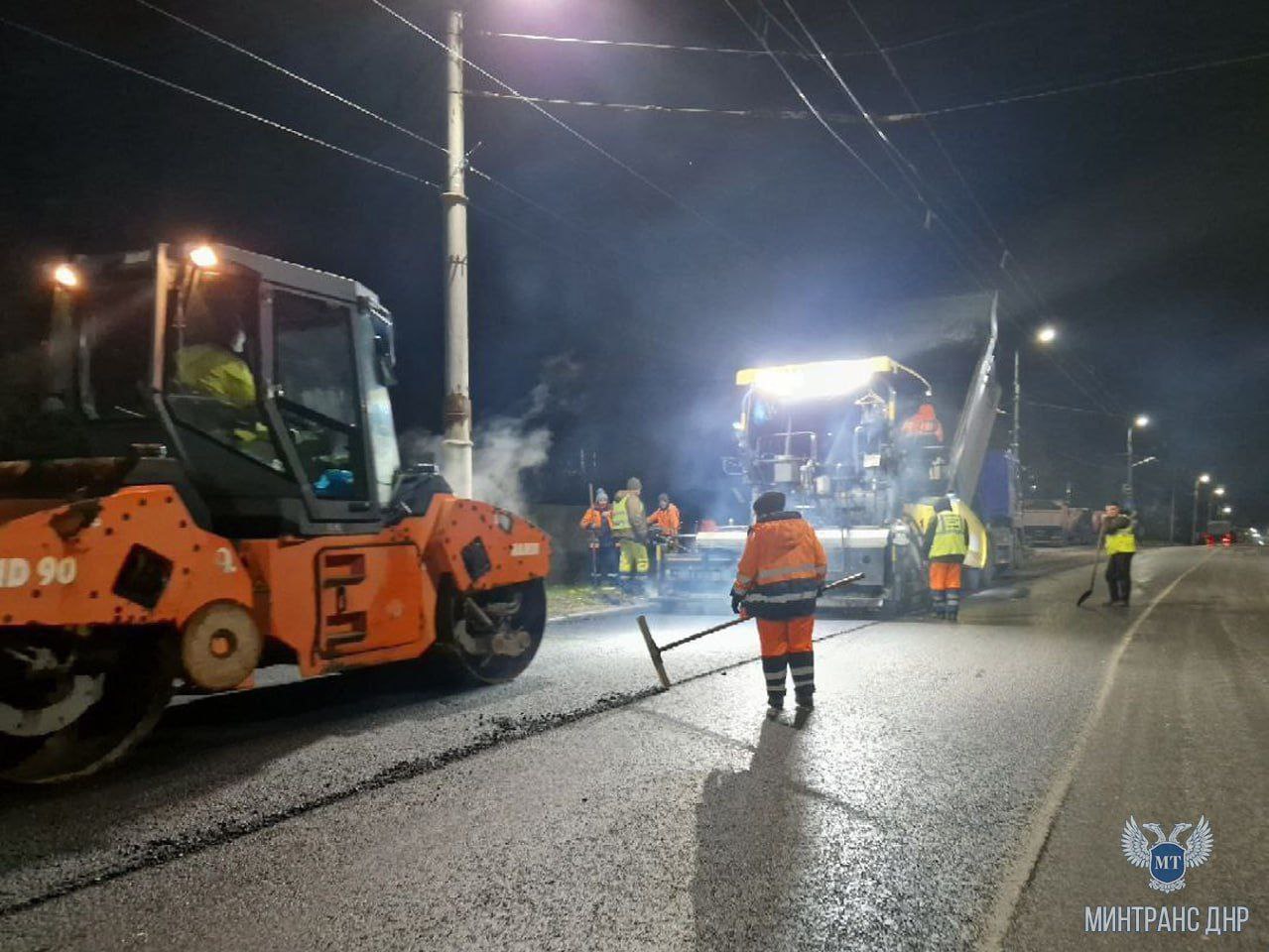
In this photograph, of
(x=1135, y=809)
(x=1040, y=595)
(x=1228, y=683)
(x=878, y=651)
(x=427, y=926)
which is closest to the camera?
(x=427, y=926)

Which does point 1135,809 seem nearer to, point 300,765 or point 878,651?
point 300,765

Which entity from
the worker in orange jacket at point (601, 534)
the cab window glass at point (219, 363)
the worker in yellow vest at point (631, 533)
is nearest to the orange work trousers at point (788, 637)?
the cab window glass at point (219, 363)

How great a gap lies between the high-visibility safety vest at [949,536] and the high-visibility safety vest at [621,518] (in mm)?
4338

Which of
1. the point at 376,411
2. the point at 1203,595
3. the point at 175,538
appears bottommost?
the point at 1203,595

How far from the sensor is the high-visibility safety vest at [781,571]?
5.92 meters

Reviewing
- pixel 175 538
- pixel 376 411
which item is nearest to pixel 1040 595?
pixel 376 411

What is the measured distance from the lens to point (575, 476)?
870 inches

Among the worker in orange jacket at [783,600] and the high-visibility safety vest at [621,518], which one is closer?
the worker in orange jacket at [783,600]

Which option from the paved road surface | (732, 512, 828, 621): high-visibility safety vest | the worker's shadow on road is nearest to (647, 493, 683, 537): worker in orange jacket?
the paved road surface

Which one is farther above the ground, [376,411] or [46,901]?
[376,411]

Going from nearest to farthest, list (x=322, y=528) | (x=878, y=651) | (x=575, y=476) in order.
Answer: (x=322, y=528), (x=878, y=651), (x=575, y=476)

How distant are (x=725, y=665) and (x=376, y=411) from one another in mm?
3567

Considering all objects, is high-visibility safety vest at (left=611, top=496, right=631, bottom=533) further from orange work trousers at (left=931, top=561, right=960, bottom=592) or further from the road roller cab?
the road roller cab

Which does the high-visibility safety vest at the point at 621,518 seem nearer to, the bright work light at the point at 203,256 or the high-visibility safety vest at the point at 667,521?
the high-visibility safety vest at the point at 667,521
